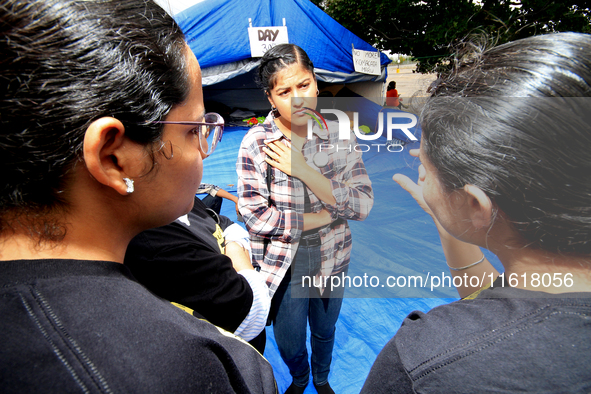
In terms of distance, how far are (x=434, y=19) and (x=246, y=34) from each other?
5299mm

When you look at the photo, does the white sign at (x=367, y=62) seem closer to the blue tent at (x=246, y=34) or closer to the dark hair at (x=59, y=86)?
the blue tent at (x=246, y=34)

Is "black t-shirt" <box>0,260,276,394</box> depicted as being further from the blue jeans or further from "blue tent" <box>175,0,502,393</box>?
the blue jeans

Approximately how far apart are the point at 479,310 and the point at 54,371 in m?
0.67

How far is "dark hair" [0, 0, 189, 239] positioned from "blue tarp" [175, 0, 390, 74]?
5.47 metres

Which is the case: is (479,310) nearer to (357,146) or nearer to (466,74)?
(466,74)

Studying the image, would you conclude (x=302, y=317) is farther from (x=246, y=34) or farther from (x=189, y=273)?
(x=246, y=34)

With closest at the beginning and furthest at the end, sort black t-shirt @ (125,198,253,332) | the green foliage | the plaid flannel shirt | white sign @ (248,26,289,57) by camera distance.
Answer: black t-shirt @ (125,198,253,332), the plaid flannel shirt, white sign @ (248,26,289,57), the green foliage

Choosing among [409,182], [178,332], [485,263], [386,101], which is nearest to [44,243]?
[178,332]

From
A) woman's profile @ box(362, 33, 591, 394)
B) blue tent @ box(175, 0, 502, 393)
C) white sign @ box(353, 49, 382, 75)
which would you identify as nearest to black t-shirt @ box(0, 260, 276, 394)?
woman's profile @ box(362, 33, 591, 394)

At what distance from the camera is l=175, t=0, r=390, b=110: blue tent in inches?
213

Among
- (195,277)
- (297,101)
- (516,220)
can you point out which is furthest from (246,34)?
(516,220)

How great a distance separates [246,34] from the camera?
17.9 ft

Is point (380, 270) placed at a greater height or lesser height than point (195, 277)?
lesser

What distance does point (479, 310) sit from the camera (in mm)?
536
